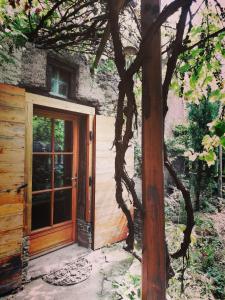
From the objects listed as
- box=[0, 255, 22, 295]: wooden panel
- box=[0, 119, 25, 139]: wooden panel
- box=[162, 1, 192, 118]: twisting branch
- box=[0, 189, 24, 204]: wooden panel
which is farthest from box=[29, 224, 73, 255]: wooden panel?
box=[162, 1, 192, 118]: twisting branch

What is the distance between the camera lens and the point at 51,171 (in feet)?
13.0

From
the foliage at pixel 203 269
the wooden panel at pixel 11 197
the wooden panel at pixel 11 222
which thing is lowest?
the foliage at pixel 203 269

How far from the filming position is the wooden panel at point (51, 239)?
12.3 ft

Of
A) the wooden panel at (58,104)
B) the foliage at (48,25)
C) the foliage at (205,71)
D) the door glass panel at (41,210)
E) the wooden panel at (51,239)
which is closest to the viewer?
the foliage at (205,71)

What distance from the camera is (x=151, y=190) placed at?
1124 millimetres

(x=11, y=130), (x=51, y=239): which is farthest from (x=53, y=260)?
(x=11, y=130)

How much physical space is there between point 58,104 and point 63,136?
2.08 feet

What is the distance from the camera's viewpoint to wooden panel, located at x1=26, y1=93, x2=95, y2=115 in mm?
3412

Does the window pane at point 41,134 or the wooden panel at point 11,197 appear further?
the window pane at point 41,134

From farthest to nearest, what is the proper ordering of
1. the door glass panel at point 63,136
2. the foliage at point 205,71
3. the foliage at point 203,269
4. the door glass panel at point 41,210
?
the door glass panel at point 63,136 → the door glass panel at point 41,210 → the foliage at point 203,269 → the foliage at point 205,71

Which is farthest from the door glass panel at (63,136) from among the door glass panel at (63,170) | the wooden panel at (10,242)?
the wooden panel at (10,242)

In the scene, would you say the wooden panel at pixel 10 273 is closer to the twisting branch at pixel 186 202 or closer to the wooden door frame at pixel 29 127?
the wooden door frame at pixel 29 127

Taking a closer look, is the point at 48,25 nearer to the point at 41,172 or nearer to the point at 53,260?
the point at 41,172

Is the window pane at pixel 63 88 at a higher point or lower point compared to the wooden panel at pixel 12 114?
higher
